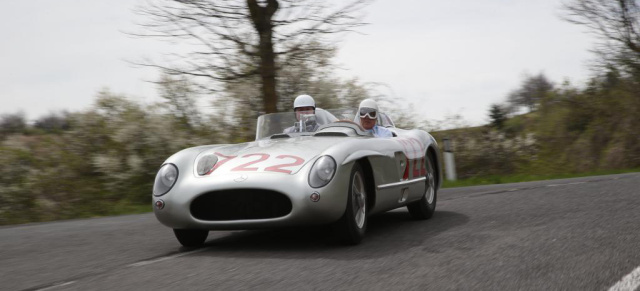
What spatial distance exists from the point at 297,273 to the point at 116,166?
35.1 feet

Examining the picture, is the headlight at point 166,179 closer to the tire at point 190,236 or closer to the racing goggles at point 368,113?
the tire at point 190,236

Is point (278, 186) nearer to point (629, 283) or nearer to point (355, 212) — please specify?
point (355, 212)

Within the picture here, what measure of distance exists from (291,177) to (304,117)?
2164 mm

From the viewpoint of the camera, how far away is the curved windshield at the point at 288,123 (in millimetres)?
7570

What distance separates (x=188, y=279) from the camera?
442cm

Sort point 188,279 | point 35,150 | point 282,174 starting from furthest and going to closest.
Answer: point 35,150 < point 282,174 < point 188,279

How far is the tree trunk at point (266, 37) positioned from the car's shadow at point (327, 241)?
307 inches

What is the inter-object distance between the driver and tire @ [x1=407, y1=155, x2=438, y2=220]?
4.20 ft

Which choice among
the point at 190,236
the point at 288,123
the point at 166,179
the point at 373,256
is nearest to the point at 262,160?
the point at 166,179

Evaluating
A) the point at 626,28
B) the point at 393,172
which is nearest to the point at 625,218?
the point at 393,172

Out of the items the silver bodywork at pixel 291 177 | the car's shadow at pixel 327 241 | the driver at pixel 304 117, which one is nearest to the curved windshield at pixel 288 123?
the driver at pixel 304 117

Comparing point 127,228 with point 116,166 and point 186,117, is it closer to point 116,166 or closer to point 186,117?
point 116,166

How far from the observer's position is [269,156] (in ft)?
19.2

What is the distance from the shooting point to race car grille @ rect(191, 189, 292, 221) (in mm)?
5555
